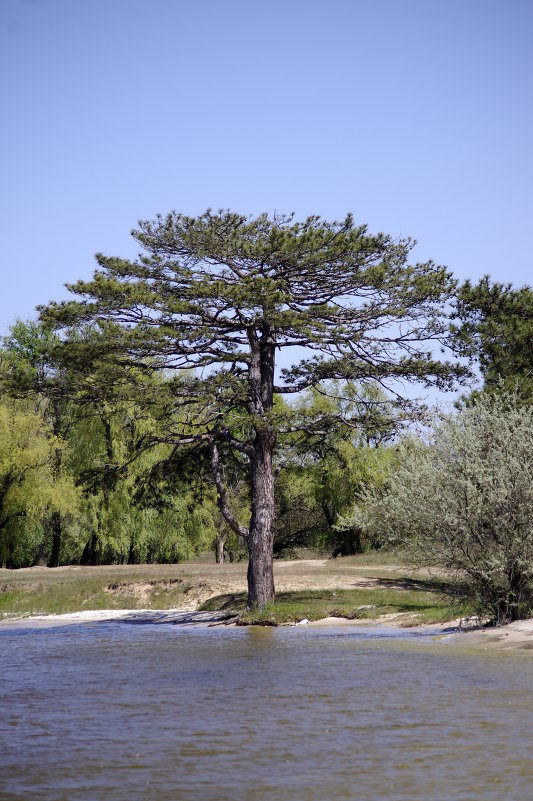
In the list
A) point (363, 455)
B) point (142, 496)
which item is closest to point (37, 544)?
point (363, 455)

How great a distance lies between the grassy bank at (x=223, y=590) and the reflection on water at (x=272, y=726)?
10.2 meters

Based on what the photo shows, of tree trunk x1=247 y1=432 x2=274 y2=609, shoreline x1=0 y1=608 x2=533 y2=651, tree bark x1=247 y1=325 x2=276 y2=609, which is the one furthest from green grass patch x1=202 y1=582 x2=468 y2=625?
tree bark x1=247 y1=325 x2=276 y2=609

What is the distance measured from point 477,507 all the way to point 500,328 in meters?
15.6

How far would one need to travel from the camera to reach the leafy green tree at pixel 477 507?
67.8 ft

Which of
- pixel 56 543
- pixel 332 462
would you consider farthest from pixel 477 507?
pixel 56 543

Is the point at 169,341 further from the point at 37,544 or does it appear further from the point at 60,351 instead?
the point at 37,544

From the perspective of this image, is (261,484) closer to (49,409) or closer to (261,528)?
(261,528)

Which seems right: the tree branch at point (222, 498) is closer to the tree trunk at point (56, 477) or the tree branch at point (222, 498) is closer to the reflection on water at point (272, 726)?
the reflection on water at point (272, 726)

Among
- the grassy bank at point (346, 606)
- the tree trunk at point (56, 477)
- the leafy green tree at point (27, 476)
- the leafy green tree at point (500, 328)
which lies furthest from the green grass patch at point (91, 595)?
the leafy green tree at point (500, 328)

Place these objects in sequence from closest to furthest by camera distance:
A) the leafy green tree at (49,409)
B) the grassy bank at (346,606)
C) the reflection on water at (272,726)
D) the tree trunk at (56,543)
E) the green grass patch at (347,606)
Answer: the reflection on water at (272,726), the green grass patch at (347,606), the grassy bank at (346,606), the leafy green tree at (49,409), the tree trunk at (56,543)

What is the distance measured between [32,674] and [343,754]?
31.2 feet

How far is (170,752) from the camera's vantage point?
961 centimetres

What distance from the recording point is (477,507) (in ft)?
68.1

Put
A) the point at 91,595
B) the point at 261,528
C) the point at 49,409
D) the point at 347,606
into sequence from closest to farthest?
the point at 347,606
the point at 261,528
the point at 91,595
the point at 49,409
